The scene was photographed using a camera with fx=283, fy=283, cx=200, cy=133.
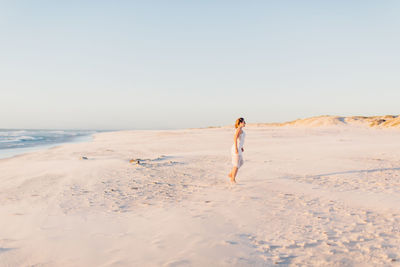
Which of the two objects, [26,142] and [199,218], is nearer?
[199,218]

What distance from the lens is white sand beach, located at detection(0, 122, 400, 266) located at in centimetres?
356

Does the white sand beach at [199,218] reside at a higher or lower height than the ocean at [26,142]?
lower

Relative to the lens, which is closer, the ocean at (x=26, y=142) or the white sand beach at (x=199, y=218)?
the white sand beach at (x=199, y=218)

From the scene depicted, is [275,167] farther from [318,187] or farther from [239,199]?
[239,199]

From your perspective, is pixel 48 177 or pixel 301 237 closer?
pixel 301 237

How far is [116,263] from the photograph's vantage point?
3.37m

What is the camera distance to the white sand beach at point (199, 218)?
3.56 metres

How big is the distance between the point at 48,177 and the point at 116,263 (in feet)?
20.5

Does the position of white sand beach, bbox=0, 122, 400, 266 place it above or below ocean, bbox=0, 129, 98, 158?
below

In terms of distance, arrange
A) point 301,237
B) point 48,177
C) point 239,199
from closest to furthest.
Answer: point 301,237, point 239,199, point 48,177

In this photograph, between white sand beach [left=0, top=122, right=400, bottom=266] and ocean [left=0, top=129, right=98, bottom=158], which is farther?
ocean [left=0, top=129, right=98, bottom=158]

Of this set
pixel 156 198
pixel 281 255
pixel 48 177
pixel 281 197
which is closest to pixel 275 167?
pixel 281 197

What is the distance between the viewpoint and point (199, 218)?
4953 millimetres

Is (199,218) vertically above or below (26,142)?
below
